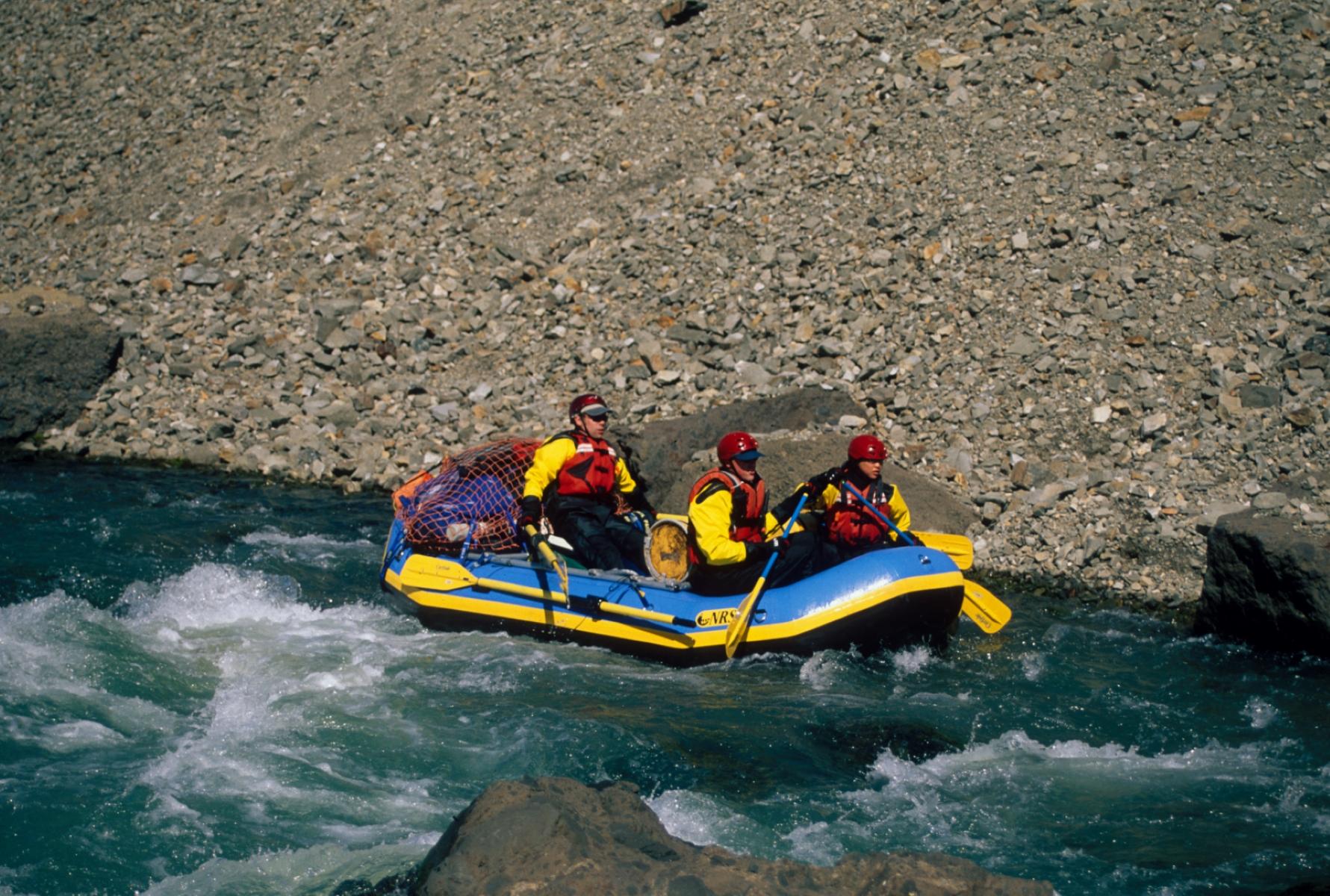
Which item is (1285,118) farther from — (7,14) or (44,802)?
(7,14)

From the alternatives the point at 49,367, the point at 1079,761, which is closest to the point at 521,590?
the point at 1079,761

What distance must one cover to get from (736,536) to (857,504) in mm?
904

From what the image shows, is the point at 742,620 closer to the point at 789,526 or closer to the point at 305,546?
the point at 789,526

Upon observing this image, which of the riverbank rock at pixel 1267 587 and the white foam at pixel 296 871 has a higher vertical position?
the white foam at pixel 296 871

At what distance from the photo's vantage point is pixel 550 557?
26.8ft

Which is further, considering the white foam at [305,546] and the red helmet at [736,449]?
the white foam at [305,546]

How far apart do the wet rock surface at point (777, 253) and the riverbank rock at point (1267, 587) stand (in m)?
0.62

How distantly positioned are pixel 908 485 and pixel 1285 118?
5.89 metres

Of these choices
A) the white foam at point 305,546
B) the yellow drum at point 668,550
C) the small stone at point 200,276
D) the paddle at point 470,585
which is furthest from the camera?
the small stone at point 200,276

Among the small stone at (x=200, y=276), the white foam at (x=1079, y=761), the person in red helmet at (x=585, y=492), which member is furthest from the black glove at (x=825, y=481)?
the small stone at (x=200, y=276)

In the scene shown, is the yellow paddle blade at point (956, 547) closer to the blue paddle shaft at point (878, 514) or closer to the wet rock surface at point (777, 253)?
the blue paddle shaft at point (878, 514)

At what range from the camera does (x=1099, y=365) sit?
1059cm

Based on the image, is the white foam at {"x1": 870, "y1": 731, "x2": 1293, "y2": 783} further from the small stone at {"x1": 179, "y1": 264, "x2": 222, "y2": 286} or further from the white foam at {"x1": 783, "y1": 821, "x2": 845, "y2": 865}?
the small stone at {"x1": 179, "y1": 264, "x2": 222, "y2": 286}

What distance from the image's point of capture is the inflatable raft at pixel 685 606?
765 centimetres
